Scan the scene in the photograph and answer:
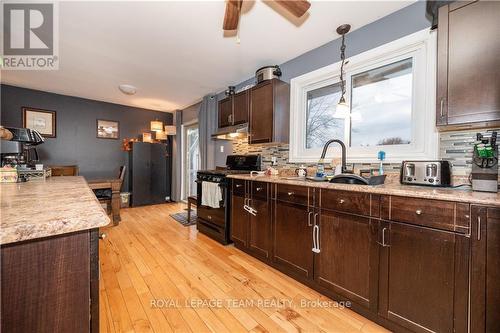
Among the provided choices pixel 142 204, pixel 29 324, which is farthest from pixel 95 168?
pixel 29 324

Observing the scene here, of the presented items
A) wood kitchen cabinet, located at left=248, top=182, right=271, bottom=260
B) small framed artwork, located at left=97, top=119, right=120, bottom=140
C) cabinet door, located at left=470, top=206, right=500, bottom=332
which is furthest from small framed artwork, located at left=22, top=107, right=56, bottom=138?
cabinet door, located at left=470, top=206, right=500, bottom=332

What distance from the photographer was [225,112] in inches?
134

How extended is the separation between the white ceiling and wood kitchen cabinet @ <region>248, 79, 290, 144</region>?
406 millimetres

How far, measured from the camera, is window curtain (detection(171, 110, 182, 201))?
5.29 meters

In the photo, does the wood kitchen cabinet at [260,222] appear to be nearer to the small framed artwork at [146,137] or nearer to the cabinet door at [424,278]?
the cabinet door at [424,278]

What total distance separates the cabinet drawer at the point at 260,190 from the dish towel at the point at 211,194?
601mm

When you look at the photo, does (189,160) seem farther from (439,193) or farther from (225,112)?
(439,193)

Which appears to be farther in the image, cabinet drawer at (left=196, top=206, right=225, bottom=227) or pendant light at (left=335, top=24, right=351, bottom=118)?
cabinet drawer at (left=196, top=206, right=225, bottom=227)

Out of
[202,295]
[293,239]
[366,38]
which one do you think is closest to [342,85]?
[366,38]

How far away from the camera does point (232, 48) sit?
248 centimetres

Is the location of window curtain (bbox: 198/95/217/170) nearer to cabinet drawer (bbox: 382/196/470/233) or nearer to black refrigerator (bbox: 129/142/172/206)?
black refrigerator (bbox: 129/142/172/206)

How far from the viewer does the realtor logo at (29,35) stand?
6.19ft

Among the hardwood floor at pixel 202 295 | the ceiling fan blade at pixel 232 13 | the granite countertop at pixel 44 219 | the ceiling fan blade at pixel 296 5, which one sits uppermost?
the ceiling fan blade at pixel 232 13

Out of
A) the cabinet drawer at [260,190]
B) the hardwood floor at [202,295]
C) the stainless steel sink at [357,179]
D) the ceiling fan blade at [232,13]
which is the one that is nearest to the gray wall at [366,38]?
the ceiling fan blade at [232,13]
